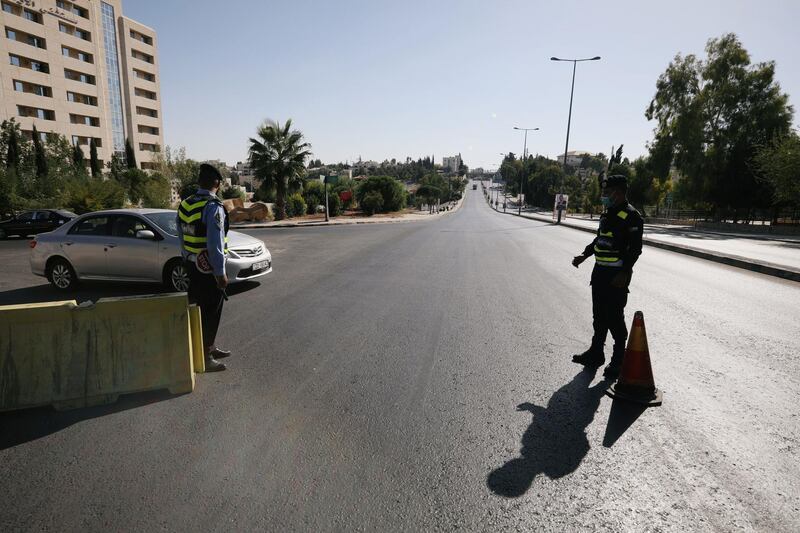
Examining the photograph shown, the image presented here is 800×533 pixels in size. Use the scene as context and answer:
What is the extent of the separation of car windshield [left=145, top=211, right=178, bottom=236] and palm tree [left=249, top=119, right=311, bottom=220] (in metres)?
22.1

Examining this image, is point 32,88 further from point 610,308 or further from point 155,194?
point 610,308

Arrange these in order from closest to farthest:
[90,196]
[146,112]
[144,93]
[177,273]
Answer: [177,273]
[90,196]
[144,93]
[146,112]

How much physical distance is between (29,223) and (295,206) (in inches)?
718

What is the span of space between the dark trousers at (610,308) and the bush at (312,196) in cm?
3456

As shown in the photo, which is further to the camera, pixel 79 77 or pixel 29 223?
pixel 79 77

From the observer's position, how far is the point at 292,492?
2.59 meters

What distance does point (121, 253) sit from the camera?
7.45 metres

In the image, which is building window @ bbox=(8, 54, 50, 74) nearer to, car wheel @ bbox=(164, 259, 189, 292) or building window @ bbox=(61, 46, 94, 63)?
building window @ bbox=(61, 46, 94, 63)

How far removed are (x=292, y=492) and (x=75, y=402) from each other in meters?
2.38

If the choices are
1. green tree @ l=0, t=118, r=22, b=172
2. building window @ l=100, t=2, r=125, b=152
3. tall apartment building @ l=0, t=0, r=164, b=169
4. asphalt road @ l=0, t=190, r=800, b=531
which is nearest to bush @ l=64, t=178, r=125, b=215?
green tree @ l=0, t=118, r=22, b=172

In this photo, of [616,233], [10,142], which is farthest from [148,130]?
[616,233]

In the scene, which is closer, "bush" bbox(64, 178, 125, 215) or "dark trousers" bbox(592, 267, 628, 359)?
"dark trousers" bbox(592, 267, 628, 359)

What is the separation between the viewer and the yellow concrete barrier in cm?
353

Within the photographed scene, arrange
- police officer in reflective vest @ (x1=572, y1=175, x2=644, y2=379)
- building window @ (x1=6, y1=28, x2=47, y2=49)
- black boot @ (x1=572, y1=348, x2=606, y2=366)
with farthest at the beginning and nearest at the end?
building window @ (x1=6, y1=28, x2=47, y2=49)
black boot @ (x1=572, y1=348, x2=606, y2=366)
police officer in reflective vest @ (x1=572, y1=175, x2=644, y2=379)
